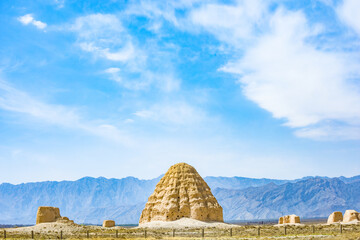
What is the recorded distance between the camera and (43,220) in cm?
7050

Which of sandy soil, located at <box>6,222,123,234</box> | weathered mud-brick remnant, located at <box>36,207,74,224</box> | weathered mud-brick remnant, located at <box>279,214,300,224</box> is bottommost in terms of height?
sandy soil, located at <box>6,222,123,234</box>

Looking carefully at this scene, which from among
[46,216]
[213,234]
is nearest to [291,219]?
[213,234]

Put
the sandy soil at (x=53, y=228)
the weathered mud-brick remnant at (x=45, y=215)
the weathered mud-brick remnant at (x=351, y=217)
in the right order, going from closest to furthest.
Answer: the sandy soil at (x=53, y=228) < the weathered mud-brick remnant at (x=45, y=215) < the weathered mud-brick remnant at (x=351, y=217)

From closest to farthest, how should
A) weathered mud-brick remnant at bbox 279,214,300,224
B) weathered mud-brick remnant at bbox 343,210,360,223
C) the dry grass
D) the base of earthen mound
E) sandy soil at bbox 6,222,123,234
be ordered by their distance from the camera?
the dry grass, sandy soil at bbox 6,222,123,234, the base of earthen mound, weathered mud-brick remnant at bbox 343,210,360,223, weathered mud-brick remnant at bbox 279,214,300,224

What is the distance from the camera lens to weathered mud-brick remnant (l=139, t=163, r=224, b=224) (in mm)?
76231

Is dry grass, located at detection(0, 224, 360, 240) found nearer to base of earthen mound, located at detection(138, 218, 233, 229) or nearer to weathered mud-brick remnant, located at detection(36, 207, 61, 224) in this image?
weathered mud-brick remnant, located at detection(36, 207, 61, 224)

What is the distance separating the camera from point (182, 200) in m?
77.9

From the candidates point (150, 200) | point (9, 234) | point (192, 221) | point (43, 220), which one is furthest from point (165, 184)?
point (9, 234)

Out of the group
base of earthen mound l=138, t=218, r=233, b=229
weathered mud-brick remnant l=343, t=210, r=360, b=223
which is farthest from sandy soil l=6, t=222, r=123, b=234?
weathered mud-brick remnant l=343, t=210, r=360, b=223

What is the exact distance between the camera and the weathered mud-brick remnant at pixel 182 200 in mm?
76231

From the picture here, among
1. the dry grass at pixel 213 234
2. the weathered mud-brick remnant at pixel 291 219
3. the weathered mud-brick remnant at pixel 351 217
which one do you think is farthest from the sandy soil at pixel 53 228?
the weathered mud-brick remnant at pixel 351 217

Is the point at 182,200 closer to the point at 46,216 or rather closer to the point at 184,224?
the point at 184,224

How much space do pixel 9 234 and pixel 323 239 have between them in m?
39.0

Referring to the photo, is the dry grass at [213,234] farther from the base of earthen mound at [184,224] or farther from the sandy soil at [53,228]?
the base of earthen mound at [184,224]
